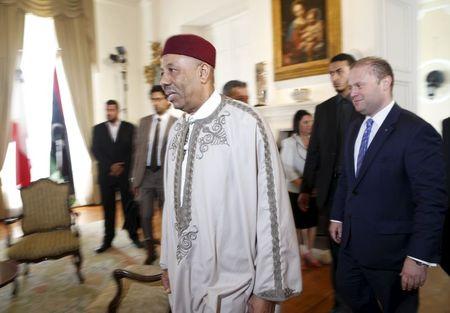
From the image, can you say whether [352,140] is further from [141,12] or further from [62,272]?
[141,12]

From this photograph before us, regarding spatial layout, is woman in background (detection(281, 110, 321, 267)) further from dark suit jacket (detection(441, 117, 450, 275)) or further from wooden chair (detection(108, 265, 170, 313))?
wooden chair (detection(108, 265, 170, 313))

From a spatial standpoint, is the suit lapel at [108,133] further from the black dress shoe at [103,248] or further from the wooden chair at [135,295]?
the wooden chair at [135,295]

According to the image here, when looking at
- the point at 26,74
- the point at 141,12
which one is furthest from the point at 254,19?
the point at 26,74

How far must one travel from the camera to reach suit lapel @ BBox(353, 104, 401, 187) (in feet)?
4.98

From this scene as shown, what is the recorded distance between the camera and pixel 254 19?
18.1ft

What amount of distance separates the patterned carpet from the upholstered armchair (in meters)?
0.17

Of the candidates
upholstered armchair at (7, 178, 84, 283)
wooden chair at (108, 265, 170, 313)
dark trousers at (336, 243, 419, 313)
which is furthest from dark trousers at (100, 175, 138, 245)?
dark trousers at (336, 243, 419, 313)

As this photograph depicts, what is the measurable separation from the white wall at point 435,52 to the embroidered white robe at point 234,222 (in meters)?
6.52

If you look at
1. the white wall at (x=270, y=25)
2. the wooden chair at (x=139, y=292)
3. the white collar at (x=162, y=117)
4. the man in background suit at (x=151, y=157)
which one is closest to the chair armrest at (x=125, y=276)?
the wooden chair at (x=139, y=292)

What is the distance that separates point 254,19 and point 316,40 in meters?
1.29

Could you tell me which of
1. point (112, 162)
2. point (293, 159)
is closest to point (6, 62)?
point (112, 162)

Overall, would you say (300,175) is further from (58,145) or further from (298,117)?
(58,145)

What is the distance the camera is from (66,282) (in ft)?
10.7

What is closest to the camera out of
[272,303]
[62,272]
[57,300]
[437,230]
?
[272,303]
